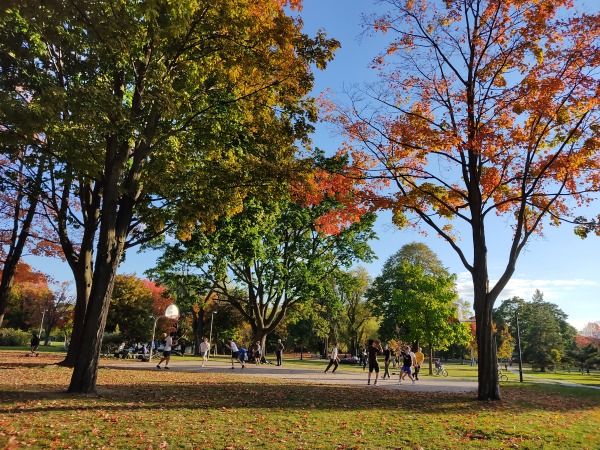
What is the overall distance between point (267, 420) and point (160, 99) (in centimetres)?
706

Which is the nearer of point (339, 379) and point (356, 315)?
point (339, 379)

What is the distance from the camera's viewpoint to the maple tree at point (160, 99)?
8.14 m

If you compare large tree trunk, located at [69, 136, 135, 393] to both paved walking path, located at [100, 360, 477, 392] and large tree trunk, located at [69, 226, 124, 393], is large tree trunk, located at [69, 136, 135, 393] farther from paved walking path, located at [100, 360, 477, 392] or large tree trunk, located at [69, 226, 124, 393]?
paved walking path, located at [100, 360, 477, 392]

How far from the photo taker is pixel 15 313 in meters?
56.5

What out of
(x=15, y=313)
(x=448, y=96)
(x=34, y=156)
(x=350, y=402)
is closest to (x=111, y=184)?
(x=34, y=156)

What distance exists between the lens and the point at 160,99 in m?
9.01

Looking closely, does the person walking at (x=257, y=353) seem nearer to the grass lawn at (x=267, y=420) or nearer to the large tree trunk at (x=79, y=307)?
the large tree trunk at (x=79, y=307)

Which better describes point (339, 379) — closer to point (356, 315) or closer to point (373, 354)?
point (373, 354)

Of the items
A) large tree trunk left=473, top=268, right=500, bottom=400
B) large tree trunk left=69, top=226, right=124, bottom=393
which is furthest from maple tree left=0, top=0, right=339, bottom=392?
large tree trunk left=473, top=268, right=500, bottom=400

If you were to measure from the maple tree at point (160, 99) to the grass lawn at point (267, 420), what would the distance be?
1.92 meters

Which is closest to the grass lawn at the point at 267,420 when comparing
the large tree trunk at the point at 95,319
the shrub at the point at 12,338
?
the large tree trunk at the point at 95,319

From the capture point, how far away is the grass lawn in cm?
595

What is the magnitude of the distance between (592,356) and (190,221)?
201 feet

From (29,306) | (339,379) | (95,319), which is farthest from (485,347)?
(29,306)
